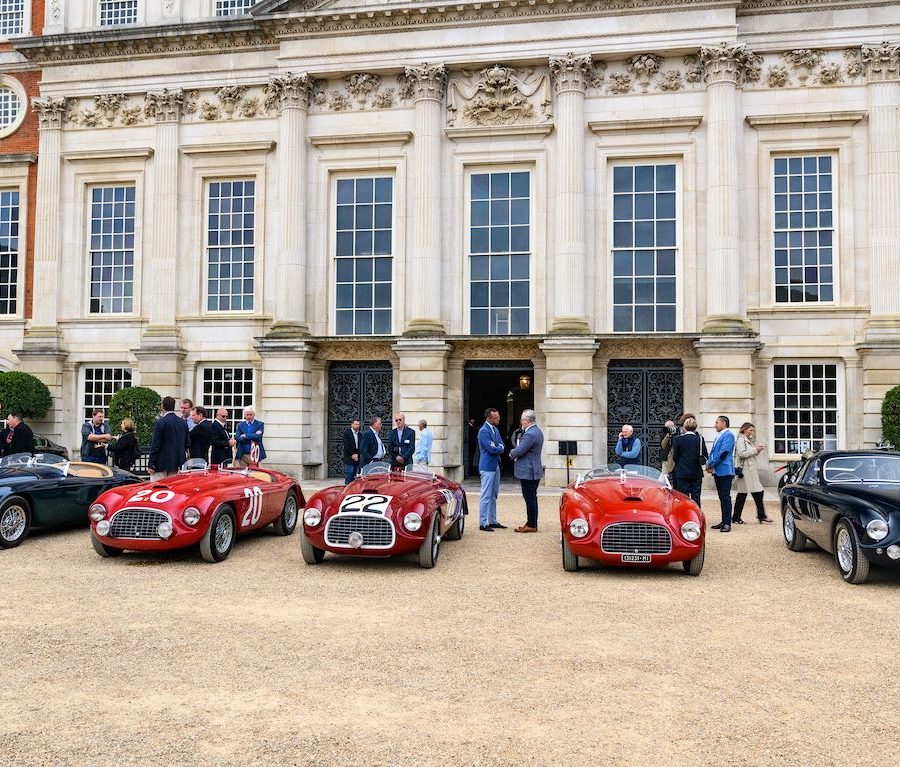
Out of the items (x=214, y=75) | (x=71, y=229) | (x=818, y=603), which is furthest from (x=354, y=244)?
(x=818, y=603)

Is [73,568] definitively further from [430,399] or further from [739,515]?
[430,399]

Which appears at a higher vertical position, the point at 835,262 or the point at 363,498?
the point at 835,262

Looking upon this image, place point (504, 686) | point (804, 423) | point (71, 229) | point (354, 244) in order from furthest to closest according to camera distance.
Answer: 1. point (71, 229)
2. point (354, 244)
3. point (804, 423)
4. point (504, 686)

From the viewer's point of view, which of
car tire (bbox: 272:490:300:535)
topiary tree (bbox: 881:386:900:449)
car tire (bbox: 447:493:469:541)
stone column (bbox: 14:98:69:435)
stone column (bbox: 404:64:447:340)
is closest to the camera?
car tire (bbox: 447:493:469:541)

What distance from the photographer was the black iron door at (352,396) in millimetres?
21594

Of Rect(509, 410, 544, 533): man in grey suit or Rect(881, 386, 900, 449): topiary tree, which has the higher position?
Rect(881, 386, 900, 449): topiary tree

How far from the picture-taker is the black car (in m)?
8.13

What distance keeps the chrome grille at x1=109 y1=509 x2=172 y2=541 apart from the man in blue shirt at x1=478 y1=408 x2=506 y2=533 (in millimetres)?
5004

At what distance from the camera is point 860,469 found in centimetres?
977

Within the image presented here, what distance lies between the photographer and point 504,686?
5.22m

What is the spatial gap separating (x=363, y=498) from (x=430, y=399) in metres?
11.2

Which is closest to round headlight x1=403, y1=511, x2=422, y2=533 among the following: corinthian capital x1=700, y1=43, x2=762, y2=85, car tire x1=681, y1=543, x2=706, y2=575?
car tire x1=681, y1=543, x2=706, y2=575

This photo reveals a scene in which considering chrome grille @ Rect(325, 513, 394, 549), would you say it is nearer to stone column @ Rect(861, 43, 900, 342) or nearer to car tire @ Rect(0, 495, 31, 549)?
car tire @ Rect(0, 495, 31, 549)

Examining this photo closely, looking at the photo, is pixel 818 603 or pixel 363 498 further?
pixel 363 498
